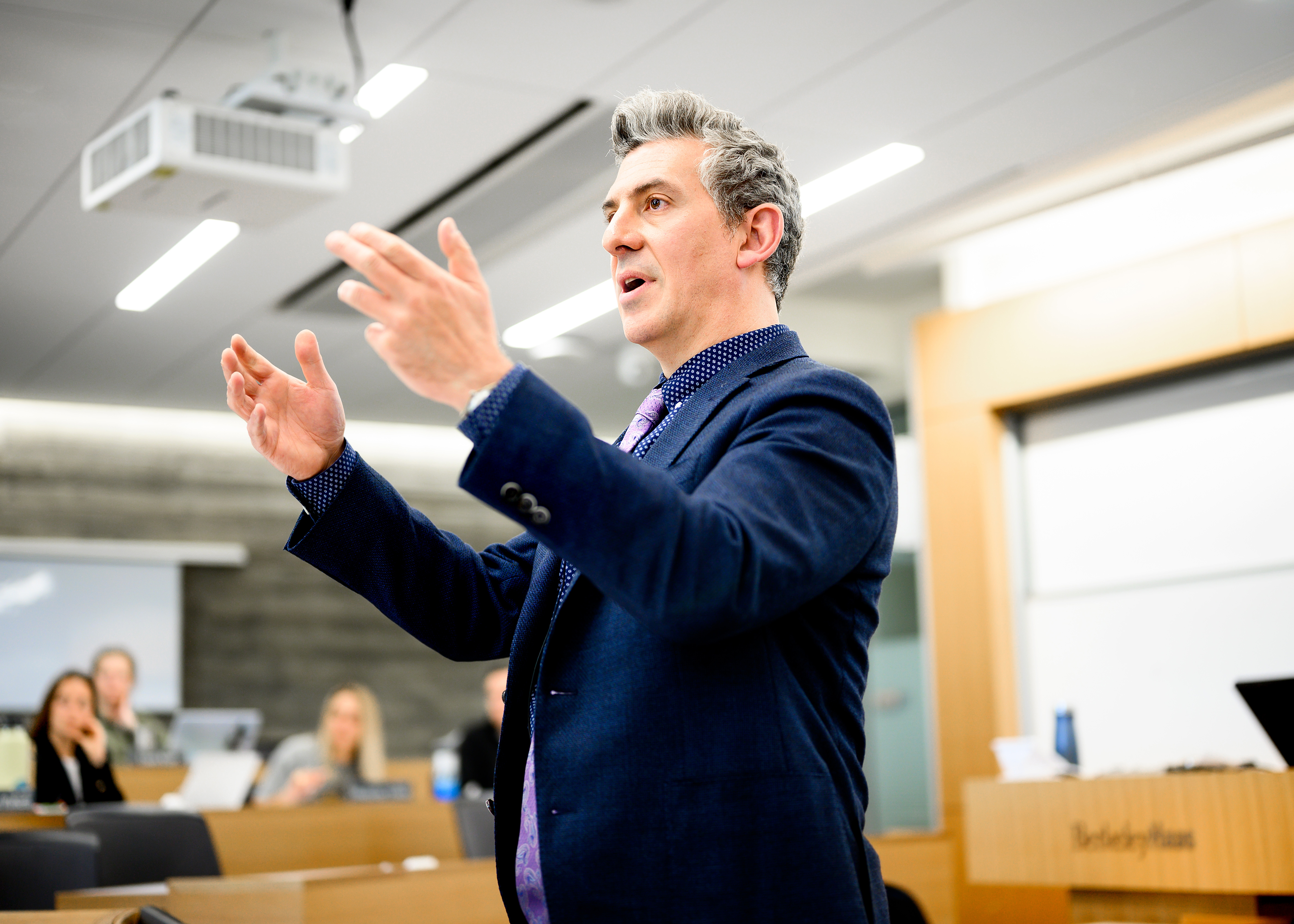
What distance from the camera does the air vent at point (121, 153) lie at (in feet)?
12.1

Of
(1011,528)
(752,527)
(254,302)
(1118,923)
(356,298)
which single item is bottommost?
(1118,923)

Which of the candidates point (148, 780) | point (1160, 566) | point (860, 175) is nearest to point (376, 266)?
point (860, 175)

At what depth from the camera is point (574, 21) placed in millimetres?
3576

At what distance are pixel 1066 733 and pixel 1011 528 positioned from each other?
1.62 metres

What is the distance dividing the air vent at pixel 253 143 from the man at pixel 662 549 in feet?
8.51

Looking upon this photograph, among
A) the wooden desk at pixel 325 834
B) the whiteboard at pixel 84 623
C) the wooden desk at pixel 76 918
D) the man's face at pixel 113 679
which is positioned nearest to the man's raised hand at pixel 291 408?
the wooden desk at pixel 76 918

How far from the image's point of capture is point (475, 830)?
3.78 metres

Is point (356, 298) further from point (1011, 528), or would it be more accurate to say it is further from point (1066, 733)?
point (1011, 528)

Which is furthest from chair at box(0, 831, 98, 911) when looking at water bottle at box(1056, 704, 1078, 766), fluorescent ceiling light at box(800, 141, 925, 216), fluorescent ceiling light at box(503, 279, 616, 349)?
fluorescent ceiling light at box(503, 279, 616, 349)

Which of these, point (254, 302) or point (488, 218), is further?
point (254, 302)

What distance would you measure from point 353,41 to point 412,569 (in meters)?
2.71

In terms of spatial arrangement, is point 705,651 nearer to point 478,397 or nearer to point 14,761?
point 478,397

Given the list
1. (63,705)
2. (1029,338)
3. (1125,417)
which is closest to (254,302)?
(63,705)

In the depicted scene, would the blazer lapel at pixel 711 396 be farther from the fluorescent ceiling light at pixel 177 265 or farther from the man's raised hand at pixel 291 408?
the fluorescent ceiling light at pixel 177 265
